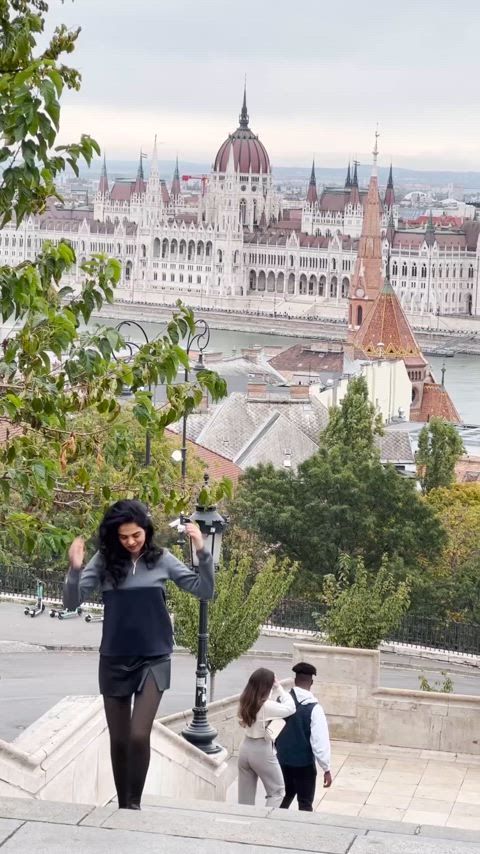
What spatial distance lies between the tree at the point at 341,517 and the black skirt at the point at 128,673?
617 inches

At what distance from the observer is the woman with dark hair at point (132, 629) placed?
5.86 metres

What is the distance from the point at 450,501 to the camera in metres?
27.9

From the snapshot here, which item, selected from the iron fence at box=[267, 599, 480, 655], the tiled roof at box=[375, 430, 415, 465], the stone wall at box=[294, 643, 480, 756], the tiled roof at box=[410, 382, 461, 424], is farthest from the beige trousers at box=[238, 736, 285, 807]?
the tiled roof at box=[410, 382, 461, 424]

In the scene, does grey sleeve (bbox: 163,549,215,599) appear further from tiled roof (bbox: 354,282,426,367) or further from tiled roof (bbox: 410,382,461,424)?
tiled roof (bbox: 354,282,426,367)

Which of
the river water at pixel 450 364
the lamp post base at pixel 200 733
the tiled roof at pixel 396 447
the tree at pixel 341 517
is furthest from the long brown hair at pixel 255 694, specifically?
the river water at pixel 450 364

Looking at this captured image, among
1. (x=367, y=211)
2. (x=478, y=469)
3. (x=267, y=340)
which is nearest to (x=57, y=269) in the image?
(x=478, y=469)

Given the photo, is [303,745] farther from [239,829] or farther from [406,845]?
[406,845]

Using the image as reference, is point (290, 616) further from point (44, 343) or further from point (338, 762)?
point (44, 343)

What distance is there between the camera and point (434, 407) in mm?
56875

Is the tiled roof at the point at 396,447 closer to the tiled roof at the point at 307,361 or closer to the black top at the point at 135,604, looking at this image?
the tiled roof at the point at 307,361

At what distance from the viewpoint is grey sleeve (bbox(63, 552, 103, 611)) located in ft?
19.1

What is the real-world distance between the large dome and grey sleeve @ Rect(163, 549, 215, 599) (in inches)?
5814

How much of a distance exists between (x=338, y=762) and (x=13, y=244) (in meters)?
150

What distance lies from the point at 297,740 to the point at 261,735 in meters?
0.20
